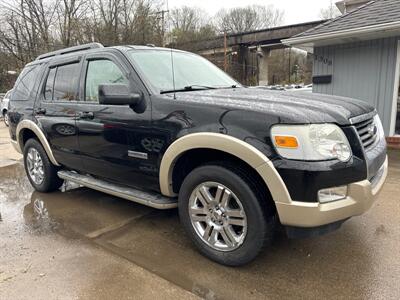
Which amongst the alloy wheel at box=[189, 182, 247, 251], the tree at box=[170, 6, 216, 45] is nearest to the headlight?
the alloy wheel at box=[189, 182, 247, 251]

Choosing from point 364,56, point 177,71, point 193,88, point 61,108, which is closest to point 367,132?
point 193,88

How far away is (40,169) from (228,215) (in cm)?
350

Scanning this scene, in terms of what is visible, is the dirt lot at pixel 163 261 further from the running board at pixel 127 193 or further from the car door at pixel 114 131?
the car door at pixel 114 131

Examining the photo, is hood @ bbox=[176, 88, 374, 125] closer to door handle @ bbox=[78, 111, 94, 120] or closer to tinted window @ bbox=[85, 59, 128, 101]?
tinted window @ bbox=[85, 59, 128, 101]

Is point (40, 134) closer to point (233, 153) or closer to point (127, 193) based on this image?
point (127, 193)

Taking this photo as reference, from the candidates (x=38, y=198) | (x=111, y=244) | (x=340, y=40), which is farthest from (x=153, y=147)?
(x=340, y=40)

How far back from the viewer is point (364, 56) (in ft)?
27.0

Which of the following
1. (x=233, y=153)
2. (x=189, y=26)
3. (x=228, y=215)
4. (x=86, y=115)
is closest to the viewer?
(x=233, y=153)

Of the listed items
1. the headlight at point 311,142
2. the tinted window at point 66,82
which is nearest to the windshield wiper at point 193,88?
the headlight at point 311,142

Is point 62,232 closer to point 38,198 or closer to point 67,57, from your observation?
point 38,198

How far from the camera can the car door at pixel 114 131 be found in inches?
132

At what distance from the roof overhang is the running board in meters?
6.35

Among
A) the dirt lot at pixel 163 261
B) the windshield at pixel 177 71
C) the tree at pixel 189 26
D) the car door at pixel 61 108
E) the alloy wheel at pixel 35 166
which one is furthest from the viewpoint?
the tree at pixel 189 26

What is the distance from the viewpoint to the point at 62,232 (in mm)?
3752
